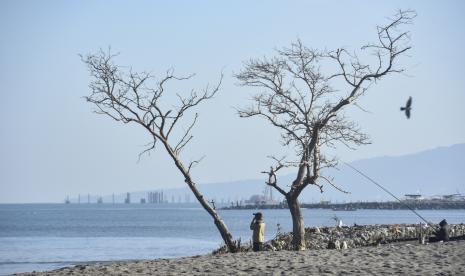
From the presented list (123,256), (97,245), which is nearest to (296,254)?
(123,256)

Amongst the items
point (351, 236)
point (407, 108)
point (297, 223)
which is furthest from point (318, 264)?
point (351, 236)

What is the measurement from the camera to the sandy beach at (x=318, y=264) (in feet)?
62.5

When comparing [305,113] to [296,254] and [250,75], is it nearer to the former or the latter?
[250,75]

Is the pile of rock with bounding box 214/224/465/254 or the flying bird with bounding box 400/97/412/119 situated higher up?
the flying bird with bounding box 400/97/412/119

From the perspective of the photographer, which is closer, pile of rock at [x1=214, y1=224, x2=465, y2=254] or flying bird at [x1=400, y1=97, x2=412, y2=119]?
flying bird at [x1=400, y1=97, x2=412, y2=119]

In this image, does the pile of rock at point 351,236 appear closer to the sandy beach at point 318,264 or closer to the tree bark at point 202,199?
the tree bark at point 202,199

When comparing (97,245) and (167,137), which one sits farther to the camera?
(97,245)

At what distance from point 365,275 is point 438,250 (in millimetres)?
5684

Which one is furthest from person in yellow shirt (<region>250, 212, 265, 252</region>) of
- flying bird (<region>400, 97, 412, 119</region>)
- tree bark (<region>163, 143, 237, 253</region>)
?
flying bird (<region>400, 97, 412, 119</region>)

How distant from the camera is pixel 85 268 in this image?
21906 mm

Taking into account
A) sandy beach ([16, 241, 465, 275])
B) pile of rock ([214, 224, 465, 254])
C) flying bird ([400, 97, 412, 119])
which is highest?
flying bird ([400, 97, 412, 119])

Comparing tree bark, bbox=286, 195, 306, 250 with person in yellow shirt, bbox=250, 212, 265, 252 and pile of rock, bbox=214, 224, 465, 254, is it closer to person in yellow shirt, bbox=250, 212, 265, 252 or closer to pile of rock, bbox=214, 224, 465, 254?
pile of rock, bbox=214, 224, 465, 254

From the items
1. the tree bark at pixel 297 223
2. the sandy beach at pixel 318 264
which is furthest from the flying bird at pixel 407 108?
the tree bark at pixel 297 223

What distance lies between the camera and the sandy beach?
1905 cm
